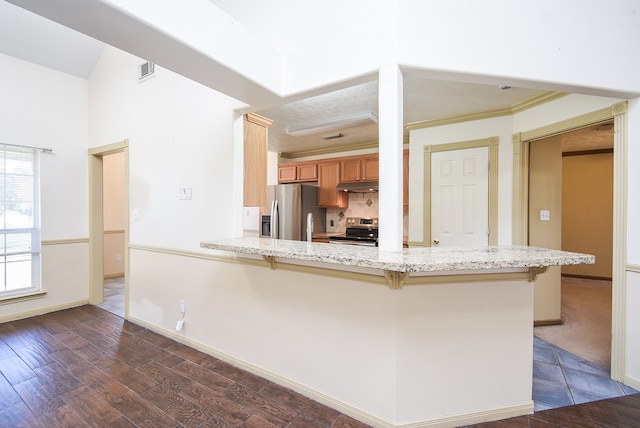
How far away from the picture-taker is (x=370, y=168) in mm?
4109

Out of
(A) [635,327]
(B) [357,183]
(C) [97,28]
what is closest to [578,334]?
(A) [635,327]

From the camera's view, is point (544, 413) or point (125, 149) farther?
point (125, 149)

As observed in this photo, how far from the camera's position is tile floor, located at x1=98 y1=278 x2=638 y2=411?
1.90m

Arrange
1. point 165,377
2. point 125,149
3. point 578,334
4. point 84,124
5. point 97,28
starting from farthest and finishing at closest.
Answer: point 84,124 → point 125,149 → point 578,334 → point 165,377 → point 97,28

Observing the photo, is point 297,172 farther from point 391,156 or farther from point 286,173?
point 391,156

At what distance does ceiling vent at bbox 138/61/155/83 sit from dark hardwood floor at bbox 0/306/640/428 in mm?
2769

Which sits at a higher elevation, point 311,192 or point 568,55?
point 568,55

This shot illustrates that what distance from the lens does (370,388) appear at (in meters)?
1.69

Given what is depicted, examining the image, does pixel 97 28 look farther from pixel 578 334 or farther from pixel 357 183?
pixel 578 334

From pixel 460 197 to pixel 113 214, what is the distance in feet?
19.3

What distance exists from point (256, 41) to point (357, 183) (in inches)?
106

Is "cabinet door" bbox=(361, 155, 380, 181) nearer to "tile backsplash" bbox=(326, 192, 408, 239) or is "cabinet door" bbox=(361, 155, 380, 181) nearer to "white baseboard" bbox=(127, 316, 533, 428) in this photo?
"tile backsplash" bbox=(326, 192, 408, 239)

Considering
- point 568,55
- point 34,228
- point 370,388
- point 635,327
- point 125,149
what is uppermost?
point 568,55

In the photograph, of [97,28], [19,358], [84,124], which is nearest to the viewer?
[97,28]
